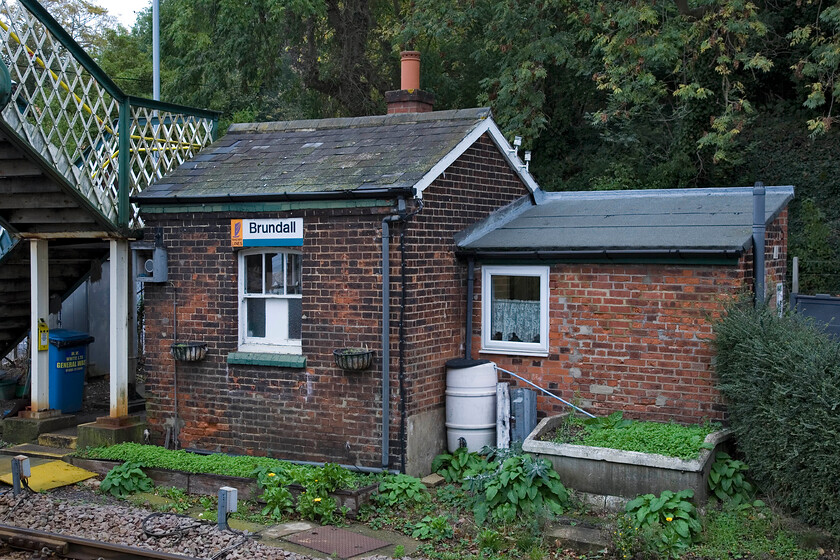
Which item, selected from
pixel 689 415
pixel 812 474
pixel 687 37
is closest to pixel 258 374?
pixel 689 415

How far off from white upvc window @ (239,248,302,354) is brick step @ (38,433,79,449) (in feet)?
8.99

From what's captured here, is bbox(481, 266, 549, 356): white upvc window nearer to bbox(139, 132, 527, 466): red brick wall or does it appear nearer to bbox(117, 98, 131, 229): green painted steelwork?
bbox(139, 132, 527, 466): red brick wall

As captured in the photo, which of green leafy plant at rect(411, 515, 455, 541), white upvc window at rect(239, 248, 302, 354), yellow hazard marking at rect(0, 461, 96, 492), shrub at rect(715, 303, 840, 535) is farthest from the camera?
white upvc window at rect(239, 248, 302, 354)

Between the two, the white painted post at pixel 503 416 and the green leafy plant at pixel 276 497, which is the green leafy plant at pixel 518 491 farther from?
the green leafy plant at pixel 276 497

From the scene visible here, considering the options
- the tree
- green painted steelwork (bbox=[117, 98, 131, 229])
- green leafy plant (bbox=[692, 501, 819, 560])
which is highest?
the tree

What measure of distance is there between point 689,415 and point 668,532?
228 cm

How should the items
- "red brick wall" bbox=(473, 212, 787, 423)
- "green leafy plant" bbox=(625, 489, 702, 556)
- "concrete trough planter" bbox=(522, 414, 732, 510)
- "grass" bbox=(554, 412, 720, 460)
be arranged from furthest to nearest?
"red brick wall" bbox=(473, 212, 787, 423) → "grass" bbox=(554, 412, 720, 460) → "concrete trough planter" bbox=(522, 414, 732, 510) → "green leafy plant" bbox=(625, 489, 702, 556)

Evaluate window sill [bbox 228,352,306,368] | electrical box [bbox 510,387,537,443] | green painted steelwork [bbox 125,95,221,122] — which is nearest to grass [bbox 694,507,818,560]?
electrical box [bbox 510,387,537,443]

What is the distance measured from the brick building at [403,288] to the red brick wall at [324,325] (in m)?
0.02

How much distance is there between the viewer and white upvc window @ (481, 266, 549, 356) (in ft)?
35.8

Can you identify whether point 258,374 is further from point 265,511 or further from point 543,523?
point 543,523

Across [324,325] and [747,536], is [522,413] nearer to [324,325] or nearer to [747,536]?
[324,325]

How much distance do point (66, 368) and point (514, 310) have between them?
6599 mm

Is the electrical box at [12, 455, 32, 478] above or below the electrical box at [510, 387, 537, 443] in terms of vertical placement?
below
